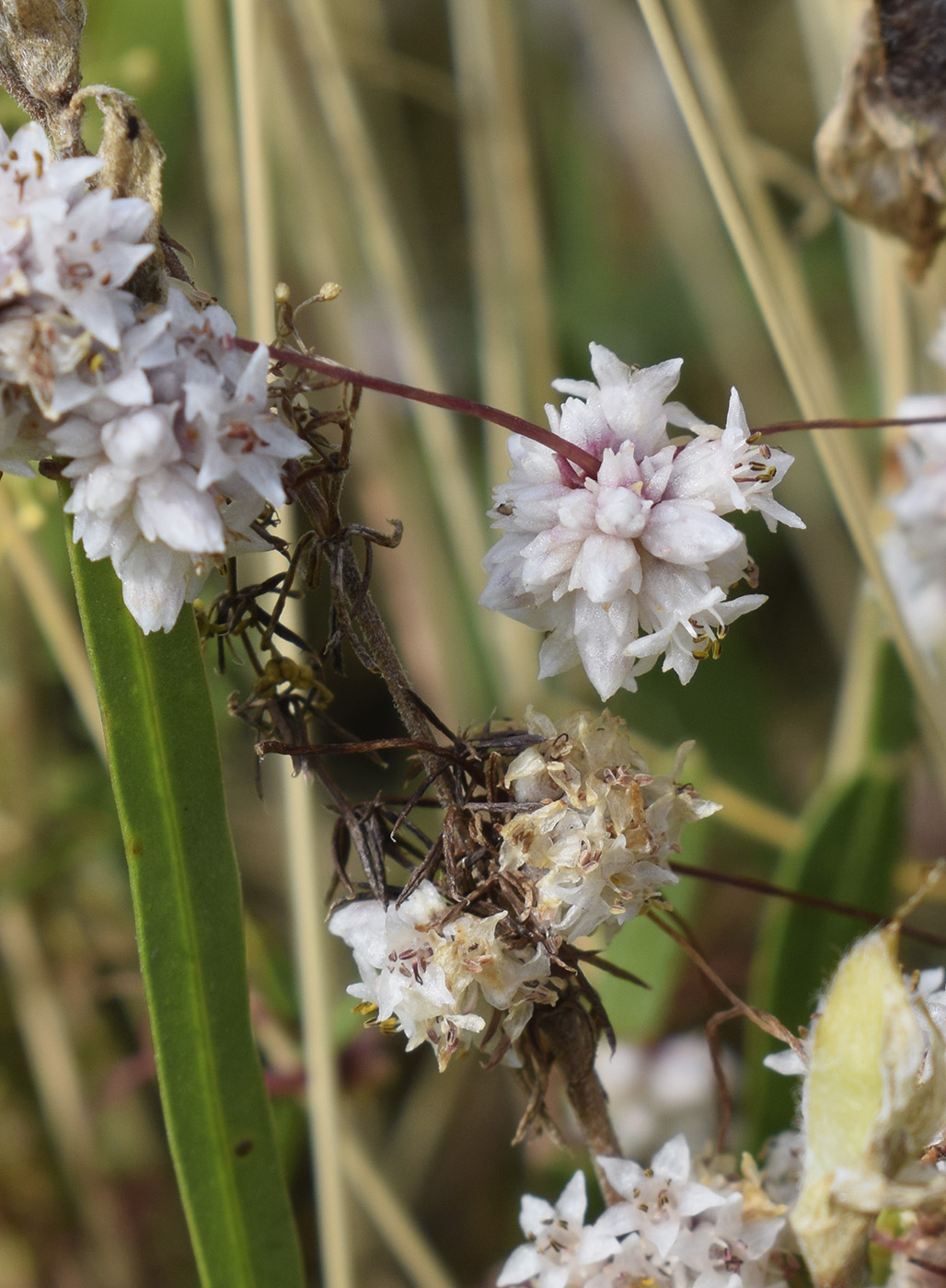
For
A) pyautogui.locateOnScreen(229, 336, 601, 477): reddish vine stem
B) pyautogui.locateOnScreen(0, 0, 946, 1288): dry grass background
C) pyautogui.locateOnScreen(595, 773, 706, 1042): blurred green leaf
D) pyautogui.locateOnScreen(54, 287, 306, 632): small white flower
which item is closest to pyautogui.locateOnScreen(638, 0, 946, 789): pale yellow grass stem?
pyautogui.locateOnScreen(0, 0, 946, 1288): dry grass background

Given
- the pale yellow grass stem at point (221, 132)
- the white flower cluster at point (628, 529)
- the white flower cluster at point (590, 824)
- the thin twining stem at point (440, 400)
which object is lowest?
the white flower cluster at point (590, 824)

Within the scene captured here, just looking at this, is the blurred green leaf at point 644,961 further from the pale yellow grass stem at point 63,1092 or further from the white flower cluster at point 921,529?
the pale yellow grass stem at point 63,1092

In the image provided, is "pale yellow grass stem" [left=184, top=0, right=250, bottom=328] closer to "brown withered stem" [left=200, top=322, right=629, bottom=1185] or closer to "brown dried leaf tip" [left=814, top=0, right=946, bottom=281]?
"brown dried leaf tip" [left=814, top=0, right=946, bottom=281]

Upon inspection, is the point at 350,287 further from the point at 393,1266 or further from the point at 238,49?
the point at 393,1266

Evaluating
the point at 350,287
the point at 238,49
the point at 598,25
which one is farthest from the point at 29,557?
the point at 598,25

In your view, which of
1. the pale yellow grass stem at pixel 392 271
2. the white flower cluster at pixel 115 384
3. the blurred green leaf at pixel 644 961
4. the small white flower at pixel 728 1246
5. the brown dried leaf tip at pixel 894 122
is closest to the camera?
the white flower cluster at pixel 115 384

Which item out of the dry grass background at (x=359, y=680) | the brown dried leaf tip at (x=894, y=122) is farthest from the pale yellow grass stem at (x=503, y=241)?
the brown dried leaf tip at (x=894, y=122)

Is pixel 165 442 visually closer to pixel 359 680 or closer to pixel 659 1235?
pixel 659 1235
